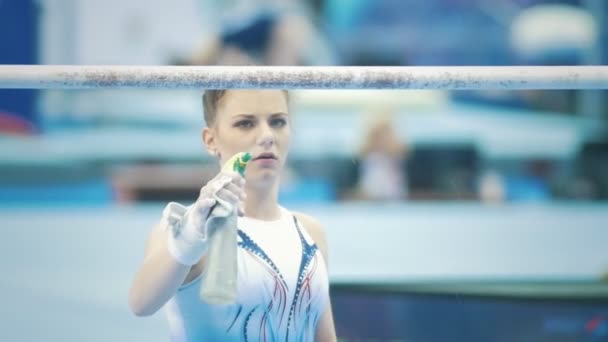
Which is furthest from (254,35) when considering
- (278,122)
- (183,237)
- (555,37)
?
(183,237)

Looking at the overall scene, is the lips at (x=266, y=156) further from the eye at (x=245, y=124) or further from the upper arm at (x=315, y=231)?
the upper arm at (x=315, y=231)

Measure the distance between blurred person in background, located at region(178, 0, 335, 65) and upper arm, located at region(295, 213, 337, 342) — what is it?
417 cm

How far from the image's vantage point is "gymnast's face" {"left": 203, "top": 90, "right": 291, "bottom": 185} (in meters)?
2.38

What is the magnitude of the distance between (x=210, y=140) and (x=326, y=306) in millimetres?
577

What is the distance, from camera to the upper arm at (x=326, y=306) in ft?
8.44

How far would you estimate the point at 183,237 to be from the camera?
6.71 feet

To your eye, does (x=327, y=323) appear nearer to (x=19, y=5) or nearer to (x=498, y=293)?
(x=498, y=293)

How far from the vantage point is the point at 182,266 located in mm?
2092

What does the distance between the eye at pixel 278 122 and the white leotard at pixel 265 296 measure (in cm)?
27

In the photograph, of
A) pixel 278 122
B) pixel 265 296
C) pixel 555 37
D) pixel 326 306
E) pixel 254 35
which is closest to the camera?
pixel 265 296

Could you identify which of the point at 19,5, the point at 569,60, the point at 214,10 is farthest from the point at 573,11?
the point at 19,5

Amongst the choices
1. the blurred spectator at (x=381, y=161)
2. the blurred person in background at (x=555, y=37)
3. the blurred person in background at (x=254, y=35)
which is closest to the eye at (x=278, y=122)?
the blurred person in background at (x=254, y=35)

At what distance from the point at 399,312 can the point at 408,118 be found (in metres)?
8.51

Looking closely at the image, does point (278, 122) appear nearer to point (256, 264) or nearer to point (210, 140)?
point (210, 140)
